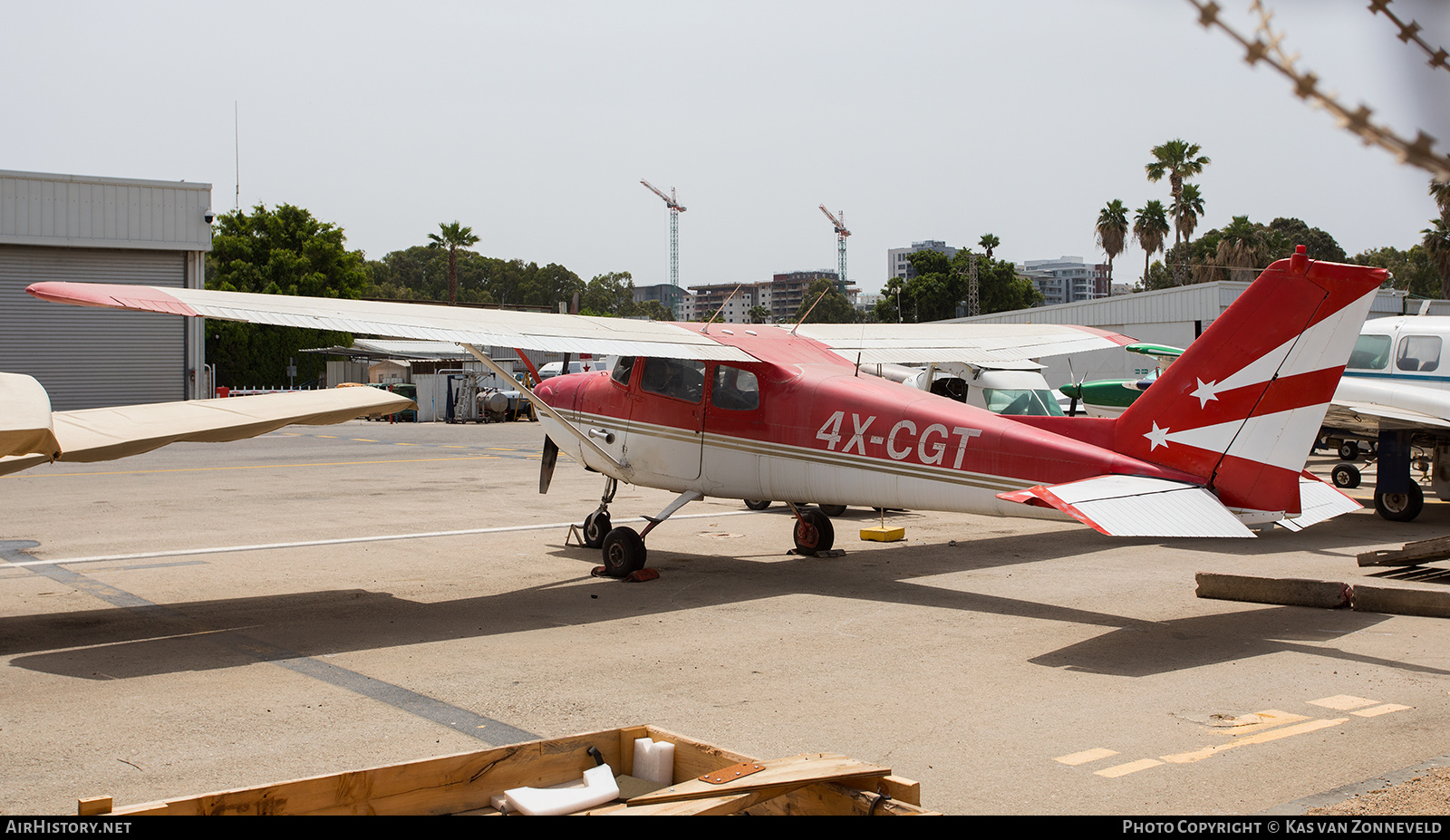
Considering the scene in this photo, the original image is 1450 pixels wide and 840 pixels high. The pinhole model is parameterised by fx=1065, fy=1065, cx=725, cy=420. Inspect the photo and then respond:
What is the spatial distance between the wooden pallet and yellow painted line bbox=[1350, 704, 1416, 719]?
12.5 feet

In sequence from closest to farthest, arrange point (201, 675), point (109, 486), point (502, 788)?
1. point (502, 788)
2. point (201, 675)
3. point (109, 486)

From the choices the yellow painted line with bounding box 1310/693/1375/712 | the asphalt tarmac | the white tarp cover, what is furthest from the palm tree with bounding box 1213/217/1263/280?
the white tarp cover

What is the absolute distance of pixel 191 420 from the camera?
29.8 feet

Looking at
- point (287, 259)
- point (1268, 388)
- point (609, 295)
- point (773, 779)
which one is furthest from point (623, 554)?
point (609, 295)

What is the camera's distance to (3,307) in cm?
3728

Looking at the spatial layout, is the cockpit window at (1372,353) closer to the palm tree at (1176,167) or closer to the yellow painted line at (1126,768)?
the yellow painted line at (1126,768)

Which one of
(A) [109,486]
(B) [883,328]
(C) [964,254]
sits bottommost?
(A) [109,486]

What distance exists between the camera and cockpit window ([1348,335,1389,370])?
1655cm

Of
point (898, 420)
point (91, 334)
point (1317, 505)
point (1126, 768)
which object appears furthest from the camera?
point (91, 334)

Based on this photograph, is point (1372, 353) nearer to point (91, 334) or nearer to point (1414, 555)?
point (1414, 555)

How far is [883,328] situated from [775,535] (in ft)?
11.1

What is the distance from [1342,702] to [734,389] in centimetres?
632

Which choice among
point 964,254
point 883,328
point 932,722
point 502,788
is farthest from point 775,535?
point 964,254

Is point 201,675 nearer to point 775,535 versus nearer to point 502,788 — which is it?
point 502,788
